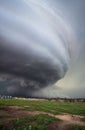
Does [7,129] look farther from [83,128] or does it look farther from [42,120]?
[83,128]

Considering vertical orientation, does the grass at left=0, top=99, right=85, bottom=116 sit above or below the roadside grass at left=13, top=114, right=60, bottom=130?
above

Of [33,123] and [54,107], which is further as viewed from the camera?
[54,107]

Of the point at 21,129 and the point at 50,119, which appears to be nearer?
the point at 21,129

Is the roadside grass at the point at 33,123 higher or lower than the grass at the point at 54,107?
lower

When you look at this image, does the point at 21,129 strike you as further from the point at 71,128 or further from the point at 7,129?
the point at 71,128

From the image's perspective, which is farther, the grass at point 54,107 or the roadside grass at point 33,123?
the grass at point 54,107

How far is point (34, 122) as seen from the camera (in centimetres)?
2719

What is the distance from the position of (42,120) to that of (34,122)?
104 centimetres

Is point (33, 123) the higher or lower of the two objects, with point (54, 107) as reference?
lower

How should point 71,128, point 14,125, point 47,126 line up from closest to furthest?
point 71,128, point 47,126, point 14,125

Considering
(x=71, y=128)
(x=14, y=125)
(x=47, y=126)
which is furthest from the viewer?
(x=14, y=125)

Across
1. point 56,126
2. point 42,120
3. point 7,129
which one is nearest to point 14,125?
point 7,129

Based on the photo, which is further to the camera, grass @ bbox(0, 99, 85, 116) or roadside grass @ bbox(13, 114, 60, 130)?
grass @ bbox(0, 99, 85, 116)

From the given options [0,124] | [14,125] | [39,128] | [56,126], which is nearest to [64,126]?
[56,126]
